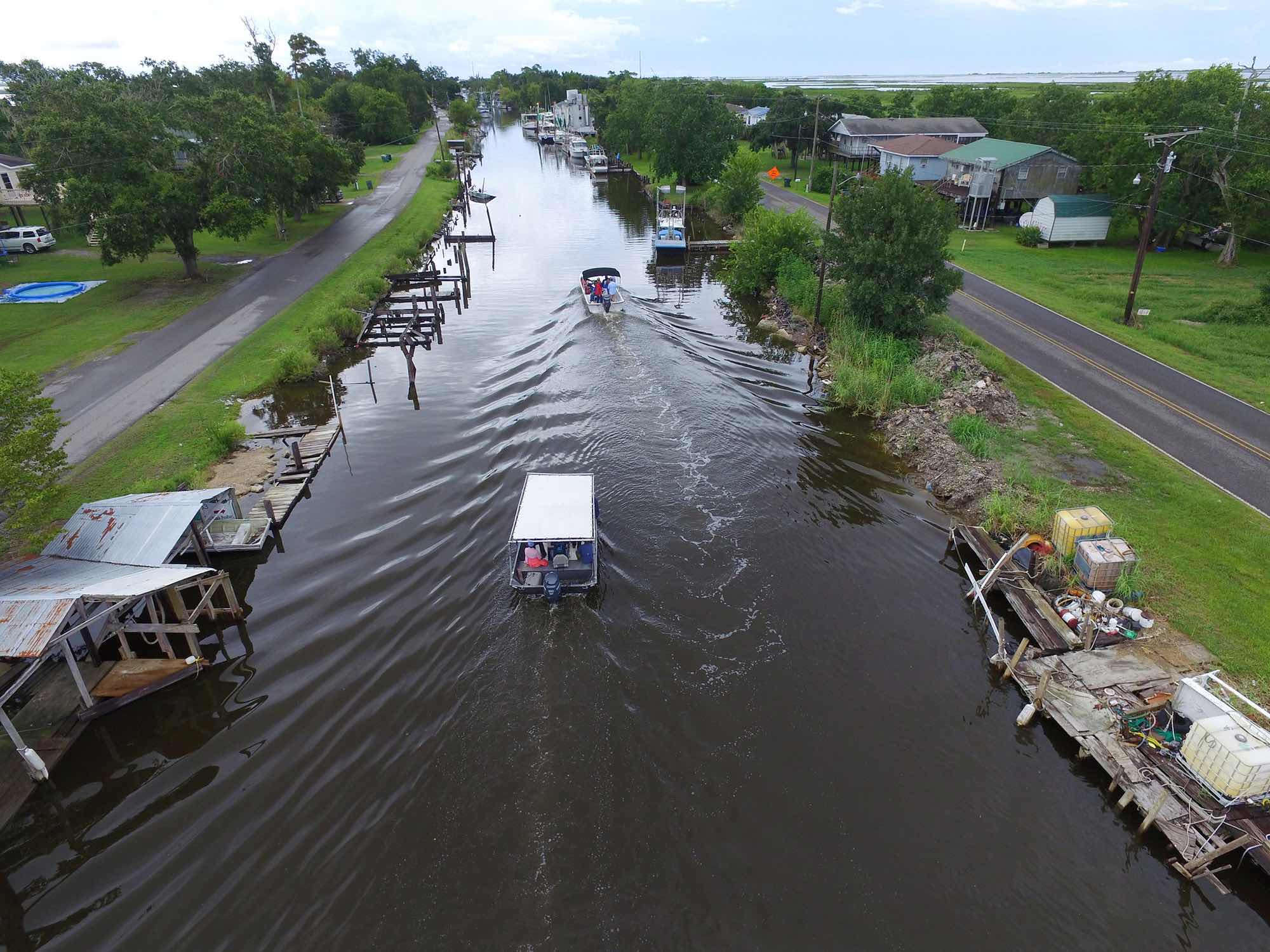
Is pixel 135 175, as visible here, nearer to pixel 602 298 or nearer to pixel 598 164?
pixel 602 298

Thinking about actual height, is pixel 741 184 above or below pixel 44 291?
above

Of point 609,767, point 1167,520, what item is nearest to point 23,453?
point 609,767

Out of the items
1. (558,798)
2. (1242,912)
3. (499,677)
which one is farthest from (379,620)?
(1242,912)

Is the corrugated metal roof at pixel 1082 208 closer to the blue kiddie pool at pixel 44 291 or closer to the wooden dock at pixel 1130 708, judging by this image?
the wooden dock at pixel 1130 708

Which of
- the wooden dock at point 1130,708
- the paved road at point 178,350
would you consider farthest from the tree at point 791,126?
the wooden dock at point 1130,708

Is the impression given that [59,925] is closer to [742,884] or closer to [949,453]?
[742,884]

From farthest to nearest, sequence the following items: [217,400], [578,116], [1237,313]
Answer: [578,116] < [1237,313] < [217,400]

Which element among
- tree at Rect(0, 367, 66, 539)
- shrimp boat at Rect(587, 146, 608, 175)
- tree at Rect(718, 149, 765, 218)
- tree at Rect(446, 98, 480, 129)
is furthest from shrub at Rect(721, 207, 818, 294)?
tree at Rect(446, 98, 480, 129)

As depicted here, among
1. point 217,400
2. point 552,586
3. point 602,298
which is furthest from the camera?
point 602,298
